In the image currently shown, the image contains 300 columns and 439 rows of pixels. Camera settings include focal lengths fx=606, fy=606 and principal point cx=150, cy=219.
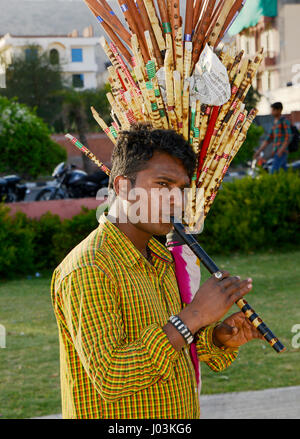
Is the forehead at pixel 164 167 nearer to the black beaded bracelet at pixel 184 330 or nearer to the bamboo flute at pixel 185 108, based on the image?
the bamboo flute at pixel 185 108

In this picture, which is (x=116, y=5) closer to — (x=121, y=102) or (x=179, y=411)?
(x=121, y=102)

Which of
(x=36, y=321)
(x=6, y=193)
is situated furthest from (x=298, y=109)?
(x=36, y=321)

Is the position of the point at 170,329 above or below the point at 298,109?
below

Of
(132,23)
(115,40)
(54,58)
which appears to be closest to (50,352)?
(115,40)

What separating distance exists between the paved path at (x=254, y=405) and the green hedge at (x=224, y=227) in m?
3.82

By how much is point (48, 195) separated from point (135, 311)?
36.5 ft

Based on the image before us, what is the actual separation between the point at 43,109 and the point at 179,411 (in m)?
33.1

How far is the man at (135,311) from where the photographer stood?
5.00 ft

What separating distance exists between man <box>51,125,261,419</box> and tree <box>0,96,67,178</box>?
46.2 feet

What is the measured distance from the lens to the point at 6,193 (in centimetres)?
1205

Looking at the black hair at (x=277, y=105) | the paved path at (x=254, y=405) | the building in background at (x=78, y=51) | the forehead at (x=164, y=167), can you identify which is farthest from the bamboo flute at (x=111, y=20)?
the building in background at (x=78, y=51)

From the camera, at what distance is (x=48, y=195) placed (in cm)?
1257

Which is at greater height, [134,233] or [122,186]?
[122,186]

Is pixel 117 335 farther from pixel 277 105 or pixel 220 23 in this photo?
pixel 277 105
